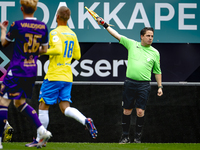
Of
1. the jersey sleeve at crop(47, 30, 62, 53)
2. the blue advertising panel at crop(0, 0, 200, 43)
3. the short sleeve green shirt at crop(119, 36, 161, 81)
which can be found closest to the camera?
the jersey sleeve at crop(47, 30, 62, 53)

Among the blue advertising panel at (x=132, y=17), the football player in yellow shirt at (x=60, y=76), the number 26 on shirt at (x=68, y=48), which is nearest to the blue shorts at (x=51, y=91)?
the football player in yellow shirt at (x=60, y=76)

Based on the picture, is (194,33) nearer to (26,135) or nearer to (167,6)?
(167,6)

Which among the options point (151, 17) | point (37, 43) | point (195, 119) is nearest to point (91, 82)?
point (151, 17)

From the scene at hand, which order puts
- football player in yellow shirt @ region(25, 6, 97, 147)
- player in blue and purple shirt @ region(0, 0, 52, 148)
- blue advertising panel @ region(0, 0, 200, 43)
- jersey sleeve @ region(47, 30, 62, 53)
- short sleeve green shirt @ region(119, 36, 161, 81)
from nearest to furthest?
player in blue and purple shirt @ region(0, 0, 52, 148) < jersey sleeve @ region(47, 30, 62, 53) < football player in yellow shirt @ region(25, 6, 97, 147) < short sleeve green shirt @ region(119, 36, 161, 81) < blue advertising panel @ region(0, 0, 200, 43)

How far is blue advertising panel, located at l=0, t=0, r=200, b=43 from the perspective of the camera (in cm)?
669

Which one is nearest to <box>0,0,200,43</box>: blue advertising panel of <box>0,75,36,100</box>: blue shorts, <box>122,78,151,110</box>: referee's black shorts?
<box>122,78,151,110</box>: referee's black shorts

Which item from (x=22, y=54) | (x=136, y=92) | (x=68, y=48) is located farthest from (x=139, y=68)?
(x=22, y=54)

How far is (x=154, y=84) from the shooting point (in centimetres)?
680

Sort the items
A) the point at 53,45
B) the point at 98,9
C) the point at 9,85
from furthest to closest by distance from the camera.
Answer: the point at 98,9
the point at 53,45
the point at 9,85

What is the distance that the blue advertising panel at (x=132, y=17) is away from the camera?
6.69 m

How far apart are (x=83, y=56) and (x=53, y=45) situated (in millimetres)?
1927

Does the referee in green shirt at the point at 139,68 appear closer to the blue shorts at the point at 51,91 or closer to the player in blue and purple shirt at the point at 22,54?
the blue shorts at the point at 51,91

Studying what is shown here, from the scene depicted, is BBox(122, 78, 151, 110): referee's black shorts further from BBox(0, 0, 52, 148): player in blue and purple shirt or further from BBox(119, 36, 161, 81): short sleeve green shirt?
BBox(0, 0, 52, 148): player in blue and purple shirt

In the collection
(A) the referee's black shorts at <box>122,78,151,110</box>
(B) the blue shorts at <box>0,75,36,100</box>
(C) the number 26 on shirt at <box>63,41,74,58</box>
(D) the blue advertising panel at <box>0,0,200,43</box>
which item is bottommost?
(A) the referee's black shorts at <box>122,78,151,110</box>
